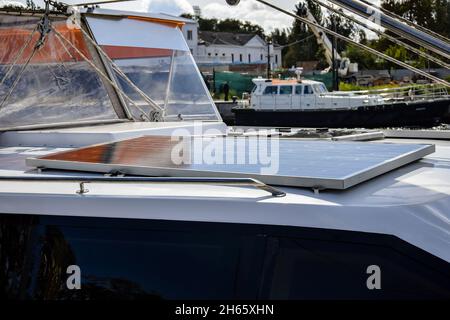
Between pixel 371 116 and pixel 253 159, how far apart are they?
20.7 meters

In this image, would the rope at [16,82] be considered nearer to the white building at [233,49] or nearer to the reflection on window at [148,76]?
the reflection on window at [148,76]

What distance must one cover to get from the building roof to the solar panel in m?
70.5

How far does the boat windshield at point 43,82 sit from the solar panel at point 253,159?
1859 millimetres

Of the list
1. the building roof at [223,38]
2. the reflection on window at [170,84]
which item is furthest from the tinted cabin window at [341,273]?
the building roof at [223,38]

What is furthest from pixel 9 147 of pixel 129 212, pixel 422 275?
pixel 422 275

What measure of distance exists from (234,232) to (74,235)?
604 mm

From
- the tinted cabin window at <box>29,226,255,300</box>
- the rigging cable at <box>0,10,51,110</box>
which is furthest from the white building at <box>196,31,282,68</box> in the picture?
the tinted cabin window at <box>29,226,255,300</box>

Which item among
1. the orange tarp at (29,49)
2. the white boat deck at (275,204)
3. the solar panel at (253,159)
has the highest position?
the orange tarp at (29,49)

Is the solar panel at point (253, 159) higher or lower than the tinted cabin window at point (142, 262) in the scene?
higher

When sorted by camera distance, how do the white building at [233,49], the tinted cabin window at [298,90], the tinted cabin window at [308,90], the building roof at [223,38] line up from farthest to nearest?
1. the building roof at [223,38]
2. the white building at [233,49]
3. the tinted cabin window at [298,90]
4. the tinted cabin window at [308,90]

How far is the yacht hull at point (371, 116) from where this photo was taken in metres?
22.5

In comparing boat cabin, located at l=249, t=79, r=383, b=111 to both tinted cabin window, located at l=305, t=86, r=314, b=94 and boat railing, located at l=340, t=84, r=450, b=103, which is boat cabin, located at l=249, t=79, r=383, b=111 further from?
boat railing, located at l=340, t=84, r=450, b=103

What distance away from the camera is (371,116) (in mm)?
22625

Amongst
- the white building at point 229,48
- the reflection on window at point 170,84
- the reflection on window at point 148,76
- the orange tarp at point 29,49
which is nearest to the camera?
the orange tarp at point 29,49
